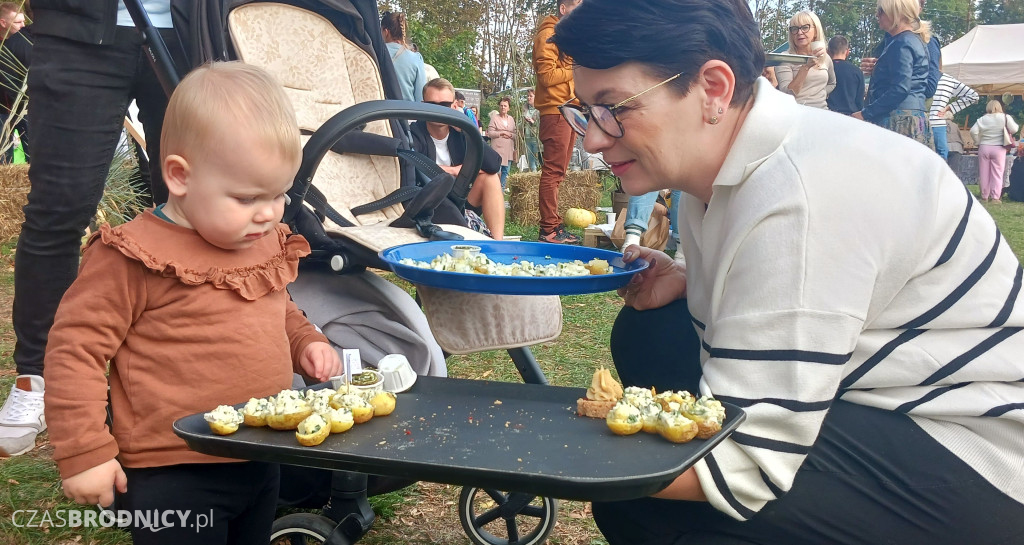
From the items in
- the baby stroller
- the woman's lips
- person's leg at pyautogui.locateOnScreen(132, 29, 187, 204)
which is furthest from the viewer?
person's leg at pyautogui.locateOnScreen(132, 29, 187, 204)

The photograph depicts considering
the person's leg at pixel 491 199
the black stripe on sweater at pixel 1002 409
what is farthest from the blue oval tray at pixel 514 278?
the person's leg at pixel 491 199

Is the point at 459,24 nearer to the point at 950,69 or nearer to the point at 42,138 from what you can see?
the point at 950,69

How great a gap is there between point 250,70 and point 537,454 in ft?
3.12

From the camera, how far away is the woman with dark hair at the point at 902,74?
6.01m

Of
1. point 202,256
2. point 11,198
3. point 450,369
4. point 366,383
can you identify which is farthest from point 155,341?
point 11,198

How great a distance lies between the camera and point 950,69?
19.4 metres

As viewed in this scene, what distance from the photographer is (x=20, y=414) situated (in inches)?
95.9

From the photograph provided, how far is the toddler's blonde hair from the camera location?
1.42m

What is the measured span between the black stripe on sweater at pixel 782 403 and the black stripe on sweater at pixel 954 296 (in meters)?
0.25

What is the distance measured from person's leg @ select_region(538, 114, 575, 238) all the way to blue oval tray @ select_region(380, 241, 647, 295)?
4588 mm

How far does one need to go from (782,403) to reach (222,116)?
3.50 feet

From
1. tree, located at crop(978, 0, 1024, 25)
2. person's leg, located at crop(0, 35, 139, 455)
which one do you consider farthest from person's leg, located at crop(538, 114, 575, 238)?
tree, located at crop(978, 0, 1024, 25)

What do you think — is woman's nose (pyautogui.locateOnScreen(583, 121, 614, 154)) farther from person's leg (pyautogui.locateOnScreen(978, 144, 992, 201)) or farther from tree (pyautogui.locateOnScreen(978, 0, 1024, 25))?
tree (pyautogui.locateOnScreen(978, 0, 1024, 25))

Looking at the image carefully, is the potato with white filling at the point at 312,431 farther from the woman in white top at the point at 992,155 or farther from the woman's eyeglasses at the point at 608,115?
the woman in white top at the point at 992,155
